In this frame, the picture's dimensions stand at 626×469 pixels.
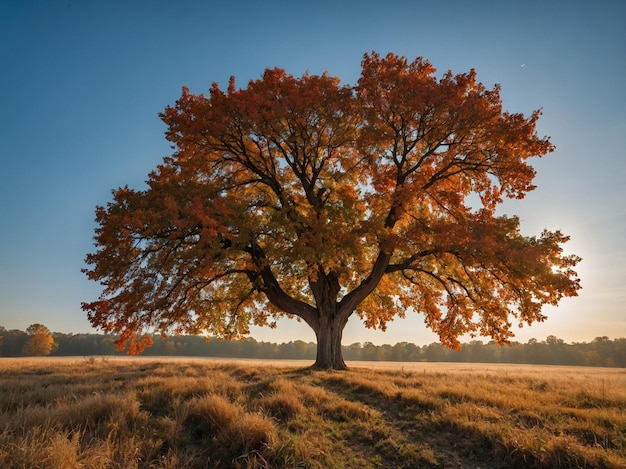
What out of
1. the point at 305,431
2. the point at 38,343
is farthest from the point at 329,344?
the point at 38,343

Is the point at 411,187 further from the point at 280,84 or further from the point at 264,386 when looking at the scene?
the point at 264,386

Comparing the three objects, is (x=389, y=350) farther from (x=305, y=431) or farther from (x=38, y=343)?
(x=305, y=431)

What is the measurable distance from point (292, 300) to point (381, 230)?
21.5 ft

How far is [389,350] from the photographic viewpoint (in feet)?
304

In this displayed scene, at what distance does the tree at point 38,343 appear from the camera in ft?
253

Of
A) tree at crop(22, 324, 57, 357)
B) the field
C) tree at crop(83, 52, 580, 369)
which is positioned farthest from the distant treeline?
the field

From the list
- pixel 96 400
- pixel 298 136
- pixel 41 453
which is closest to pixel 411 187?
pixel 298 136

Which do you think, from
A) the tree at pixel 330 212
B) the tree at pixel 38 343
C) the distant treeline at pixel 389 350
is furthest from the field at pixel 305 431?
the tree at pixel 38 343

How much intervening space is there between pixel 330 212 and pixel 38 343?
290 ft

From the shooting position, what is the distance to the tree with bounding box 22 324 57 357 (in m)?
77.1

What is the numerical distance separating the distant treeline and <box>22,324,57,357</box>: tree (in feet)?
10.5

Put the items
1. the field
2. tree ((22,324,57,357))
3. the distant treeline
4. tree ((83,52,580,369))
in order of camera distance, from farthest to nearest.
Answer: tree ((22,324,57,357)) → the distant treeline → tree ((83,52,580,369)) → the field

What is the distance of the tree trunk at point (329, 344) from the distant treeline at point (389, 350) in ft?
208

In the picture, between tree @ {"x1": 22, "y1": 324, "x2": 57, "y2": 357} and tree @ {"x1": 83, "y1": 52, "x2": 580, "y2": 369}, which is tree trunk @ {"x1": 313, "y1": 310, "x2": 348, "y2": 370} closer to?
tree @ {"x1": 83, "y1": 52, "x2": 580, "y2": 369}
